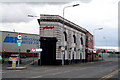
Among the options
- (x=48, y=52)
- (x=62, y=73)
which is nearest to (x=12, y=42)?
(x=48, y=52)

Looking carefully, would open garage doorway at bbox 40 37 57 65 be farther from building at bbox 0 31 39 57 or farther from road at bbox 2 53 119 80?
building at bbox 0 31 39 57

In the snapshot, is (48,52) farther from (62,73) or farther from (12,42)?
(12,42)

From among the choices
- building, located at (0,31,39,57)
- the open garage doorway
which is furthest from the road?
building, located at (0,31,39,57)

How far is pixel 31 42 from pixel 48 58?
34605 mm

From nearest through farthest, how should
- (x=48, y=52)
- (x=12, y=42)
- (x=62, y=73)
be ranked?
(x=62, y=73) < (x=48, y=52) < (x=12, y=42)

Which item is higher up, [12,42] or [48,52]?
[12,42]

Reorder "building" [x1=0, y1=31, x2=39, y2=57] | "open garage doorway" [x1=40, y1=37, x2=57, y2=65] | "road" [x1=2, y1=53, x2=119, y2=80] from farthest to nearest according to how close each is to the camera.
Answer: "building" [x1=0, y1=31, x2=39, y2=57], "open garage doorway" [x1=40, y1=37, x2=57, y2=65], "road" [x1=2, y1=53, x2=119, y2=80]

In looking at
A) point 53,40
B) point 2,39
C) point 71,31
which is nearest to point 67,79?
point 53,40

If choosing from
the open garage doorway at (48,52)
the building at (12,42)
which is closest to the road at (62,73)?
the open garage doorway at (48,52)

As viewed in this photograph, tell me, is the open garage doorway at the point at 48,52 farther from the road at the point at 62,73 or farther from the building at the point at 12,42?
the building at the point at 12,42

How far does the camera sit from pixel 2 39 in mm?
61125

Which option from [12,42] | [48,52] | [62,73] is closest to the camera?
[62,73]

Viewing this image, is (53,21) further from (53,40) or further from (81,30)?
(81,30)

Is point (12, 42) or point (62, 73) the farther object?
point (12, 42)
